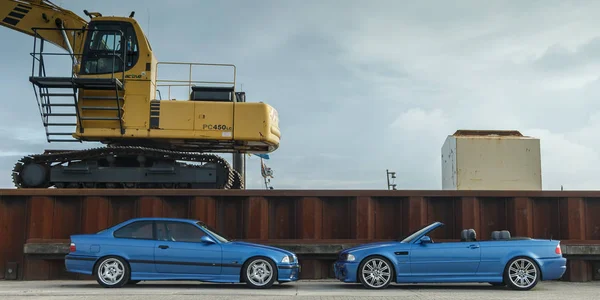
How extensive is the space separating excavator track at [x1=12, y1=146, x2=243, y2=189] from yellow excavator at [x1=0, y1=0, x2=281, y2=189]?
0.07 feet

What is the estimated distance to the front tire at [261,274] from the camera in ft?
35.0

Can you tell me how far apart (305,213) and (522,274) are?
464 centimetres

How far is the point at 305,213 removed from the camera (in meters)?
13.2

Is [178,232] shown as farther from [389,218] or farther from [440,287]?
[440,287]

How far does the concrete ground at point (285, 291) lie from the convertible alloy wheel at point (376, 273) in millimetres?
188

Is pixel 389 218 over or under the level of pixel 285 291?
over

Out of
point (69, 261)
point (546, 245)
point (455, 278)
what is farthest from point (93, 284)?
point (546, 245)

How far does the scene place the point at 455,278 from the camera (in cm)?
1069

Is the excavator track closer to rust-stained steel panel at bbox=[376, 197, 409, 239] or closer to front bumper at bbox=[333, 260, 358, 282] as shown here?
rust-stained steel panel at bbox=[376, 197, 409, 239]

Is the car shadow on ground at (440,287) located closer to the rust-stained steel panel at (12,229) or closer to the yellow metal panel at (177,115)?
→ the yellow metal panel at (177,115)

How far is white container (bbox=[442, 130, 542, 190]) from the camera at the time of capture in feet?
52.1

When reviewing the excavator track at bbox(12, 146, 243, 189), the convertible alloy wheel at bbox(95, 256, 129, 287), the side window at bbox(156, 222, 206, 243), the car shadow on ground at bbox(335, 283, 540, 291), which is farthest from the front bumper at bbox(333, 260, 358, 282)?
the excavator track at bbox(12, 146, 243, 189)

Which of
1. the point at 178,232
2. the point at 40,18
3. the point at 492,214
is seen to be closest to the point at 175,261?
the point at 178,232

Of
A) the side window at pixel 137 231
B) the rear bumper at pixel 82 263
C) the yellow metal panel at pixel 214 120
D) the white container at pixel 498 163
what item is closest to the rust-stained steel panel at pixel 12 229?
the rear bumper at pixel 82 263
